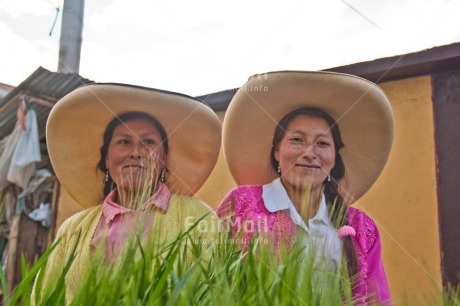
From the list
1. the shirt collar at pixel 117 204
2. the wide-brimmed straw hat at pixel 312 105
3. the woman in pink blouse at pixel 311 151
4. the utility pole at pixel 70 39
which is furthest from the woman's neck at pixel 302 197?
the utility pole at pixel 70 39

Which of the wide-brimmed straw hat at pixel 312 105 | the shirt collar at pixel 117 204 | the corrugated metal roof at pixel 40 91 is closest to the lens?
the shirt collar at pixel 117 204

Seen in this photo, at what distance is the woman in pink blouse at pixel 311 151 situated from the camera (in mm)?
1601

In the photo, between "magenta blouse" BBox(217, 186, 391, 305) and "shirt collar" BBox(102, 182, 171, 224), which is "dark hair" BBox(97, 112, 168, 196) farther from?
"magenta blouse" BBox(217, 186, 391, 305)

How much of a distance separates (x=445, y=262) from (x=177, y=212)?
5.93ft

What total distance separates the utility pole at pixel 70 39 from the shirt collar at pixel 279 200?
4222mm

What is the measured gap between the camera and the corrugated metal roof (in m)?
3.85

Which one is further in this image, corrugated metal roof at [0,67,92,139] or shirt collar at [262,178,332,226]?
corrugated metal roof at [0,67,92,139]

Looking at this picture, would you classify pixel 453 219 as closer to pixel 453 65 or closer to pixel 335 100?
pixel 453 65

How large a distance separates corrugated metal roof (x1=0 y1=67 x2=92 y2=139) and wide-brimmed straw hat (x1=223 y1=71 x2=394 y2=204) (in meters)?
2.36

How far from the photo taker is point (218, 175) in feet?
12.1

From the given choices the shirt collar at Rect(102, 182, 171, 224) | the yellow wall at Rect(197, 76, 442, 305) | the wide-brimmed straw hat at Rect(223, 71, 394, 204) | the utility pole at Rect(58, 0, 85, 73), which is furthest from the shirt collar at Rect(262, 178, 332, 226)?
the utility pole at Rect(58, 0, 85, 73)

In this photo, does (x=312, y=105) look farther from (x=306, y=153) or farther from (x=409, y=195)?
(x=409, y=195)

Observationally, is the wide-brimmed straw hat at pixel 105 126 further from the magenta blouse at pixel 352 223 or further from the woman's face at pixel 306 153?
the woman's face at pixel 306 153

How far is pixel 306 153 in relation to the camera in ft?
5.30
